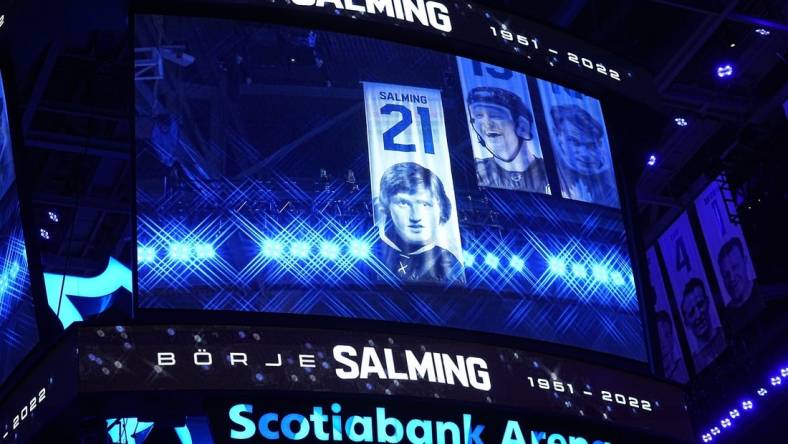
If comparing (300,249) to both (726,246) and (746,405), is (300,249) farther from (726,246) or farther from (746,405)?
(746,405)

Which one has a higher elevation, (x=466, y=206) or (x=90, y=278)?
(x=90, y=278)

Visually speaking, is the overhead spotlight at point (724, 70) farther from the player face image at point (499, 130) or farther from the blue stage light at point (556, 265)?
the blue stage light at point (556, 265)

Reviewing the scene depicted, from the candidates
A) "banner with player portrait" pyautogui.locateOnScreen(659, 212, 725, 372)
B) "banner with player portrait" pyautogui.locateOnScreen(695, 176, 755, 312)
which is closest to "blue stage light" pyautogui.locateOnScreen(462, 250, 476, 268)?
"banner with player portrait" pyautogui.locateOnScreen(695, 176, 755, 312)

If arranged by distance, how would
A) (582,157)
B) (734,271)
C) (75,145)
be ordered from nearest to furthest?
1. (582,157)
2. (75,145)
3. (734,271)

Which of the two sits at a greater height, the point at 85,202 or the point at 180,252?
the point at 85,202

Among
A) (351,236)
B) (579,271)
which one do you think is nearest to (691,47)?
(579,271)

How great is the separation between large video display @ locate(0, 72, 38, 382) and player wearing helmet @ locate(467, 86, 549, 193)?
117 inches

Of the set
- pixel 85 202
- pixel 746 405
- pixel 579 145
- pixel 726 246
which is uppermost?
pixel 726 246

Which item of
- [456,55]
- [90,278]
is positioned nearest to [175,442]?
[90,278]

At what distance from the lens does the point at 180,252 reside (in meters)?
7.15

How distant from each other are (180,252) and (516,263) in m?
2.14

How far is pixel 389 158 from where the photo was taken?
25.8 feet

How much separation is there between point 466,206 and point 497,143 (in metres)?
0.65

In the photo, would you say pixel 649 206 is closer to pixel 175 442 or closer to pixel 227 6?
pixel 175 442
